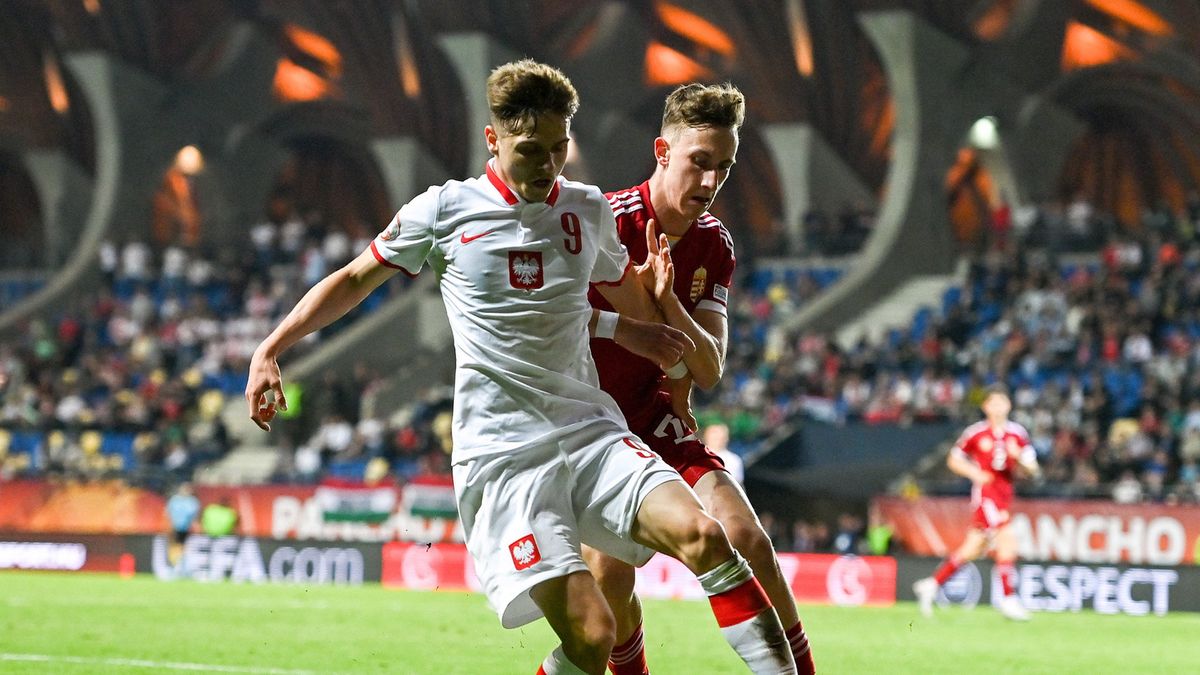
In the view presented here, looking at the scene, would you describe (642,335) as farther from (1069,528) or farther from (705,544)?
(1069,528)

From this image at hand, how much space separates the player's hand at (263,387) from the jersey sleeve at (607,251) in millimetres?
1198

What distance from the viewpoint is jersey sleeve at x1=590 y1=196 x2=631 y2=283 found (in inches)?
237

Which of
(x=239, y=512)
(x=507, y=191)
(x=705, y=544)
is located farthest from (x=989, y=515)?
(x=239, y=512)

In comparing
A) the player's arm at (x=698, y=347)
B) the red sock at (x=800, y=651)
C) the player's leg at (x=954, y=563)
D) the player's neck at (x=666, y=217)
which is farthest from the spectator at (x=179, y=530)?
the player's arm at (x=698, y=347)

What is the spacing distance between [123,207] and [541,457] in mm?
36509

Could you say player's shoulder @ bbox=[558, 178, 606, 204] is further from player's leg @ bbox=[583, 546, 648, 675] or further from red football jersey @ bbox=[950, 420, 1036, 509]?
red football jersey @ bbox=[950, 420, 1036, 509]

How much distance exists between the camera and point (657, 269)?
244 inches

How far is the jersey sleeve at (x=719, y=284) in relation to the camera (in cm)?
690

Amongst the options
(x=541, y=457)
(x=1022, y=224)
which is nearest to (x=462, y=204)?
(x=541, y=457)

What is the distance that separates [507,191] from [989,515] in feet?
40.0

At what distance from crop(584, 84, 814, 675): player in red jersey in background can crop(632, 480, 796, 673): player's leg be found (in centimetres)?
79

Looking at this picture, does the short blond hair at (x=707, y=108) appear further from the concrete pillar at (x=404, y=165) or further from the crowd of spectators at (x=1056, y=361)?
the concrete pillar at (x=404, y=165)

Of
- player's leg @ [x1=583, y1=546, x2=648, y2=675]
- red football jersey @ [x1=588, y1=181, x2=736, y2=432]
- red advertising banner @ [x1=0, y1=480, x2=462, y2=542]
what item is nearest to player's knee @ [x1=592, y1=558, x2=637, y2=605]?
player's leg @ [x1=583, y1=546, x2=648, y2=675]

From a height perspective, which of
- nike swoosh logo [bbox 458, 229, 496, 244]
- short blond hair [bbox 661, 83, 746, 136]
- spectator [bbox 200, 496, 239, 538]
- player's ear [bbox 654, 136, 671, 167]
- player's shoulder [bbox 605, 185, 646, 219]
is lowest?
spectator [bbox 200, 496, 239, 538]
